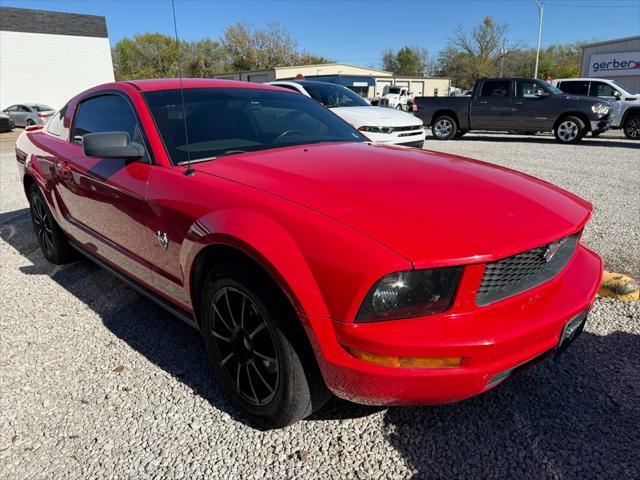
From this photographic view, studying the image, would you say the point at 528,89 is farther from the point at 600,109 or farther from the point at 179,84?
the point at 179,84

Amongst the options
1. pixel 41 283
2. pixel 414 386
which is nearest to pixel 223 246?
pixel 414 386

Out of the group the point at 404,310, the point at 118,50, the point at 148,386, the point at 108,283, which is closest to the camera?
the point at 404,310

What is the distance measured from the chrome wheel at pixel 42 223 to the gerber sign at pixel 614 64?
98.1ft

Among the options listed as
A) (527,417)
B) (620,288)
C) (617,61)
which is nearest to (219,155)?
(527,417)

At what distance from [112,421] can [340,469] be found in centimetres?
112

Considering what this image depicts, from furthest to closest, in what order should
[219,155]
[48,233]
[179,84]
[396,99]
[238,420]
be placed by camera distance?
[396,99] < [48,233] < [179,84] < [219,155] < [238,420]

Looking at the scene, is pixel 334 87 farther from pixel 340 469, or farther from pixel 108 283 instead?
pixel 340 469

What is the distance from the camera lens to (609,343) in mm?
2805

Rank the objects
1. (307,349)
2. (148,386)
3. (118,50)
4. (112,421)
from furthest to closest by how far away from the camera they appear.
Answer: (118,50) < (148,386) < (112,421) < (307,349)

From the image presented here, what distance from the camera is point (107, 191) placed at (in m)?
2.86

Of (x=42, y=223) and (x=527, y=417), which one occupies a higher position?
(x=42, y=223)

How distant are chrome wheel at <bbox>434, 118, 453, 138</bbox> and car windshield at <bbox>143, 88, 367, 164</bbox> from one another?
12053 millimetres

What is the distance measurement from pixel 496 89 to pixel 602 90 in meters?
3.24

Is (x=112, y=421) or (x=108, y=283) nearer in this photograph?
(x=112, y=421)
